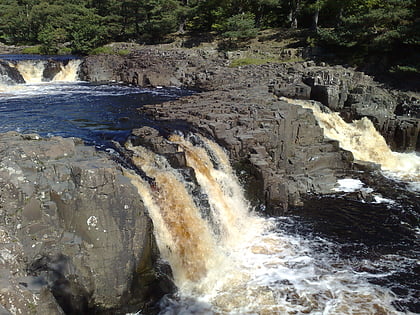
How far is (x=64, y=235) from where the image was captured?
8.38m

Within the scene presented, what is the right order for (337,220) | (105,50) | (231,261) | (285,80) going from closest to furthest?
(231,261) → (337,220) → (285,80) → (105,50)

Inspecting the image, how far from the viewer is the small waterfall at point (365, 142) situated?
18906mm

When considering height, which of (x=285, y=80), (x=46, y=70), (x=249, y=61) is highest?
(x=249, y=61)

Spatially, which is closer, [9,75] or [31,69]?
[9,75]

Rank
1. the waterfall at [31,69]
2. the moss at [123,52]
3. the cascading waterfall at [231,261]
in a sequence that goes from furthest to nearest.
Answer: the moss at [123,52]
the waterfall at [31,69]
the cascading waterfall at [231,261]

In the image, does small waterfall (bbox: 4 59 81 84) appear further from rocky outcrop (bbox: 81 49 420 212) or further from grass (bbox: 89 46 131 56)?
grass (bbox: 89 46 131 56)

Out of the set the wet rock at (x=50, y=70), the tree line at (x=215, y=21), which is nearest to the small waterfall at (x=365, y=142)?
the tree line at (x=215, y=21)

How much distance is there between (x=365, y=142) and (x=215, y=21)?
32740 mm

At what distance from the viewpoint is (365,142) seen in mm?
20219

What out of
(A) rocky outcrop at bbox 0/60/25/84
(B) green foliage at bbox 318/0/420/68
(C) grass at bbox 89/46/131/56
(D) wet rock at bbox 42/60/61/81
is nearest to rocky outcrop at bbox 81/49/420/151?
(D) wet rock at bbox 42/60/61/81

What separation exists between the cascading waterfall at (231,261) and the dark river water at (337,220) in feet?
0.39

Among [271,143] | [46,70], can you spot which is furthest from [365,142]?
[46,70]

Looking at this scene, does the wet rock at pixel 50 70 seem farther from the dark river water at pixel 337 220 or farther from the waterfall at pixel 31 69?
the dark river water at pixel 337 220

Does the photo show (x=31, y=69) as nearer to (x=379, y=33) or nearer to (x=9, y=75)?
(x=9, y=75)
